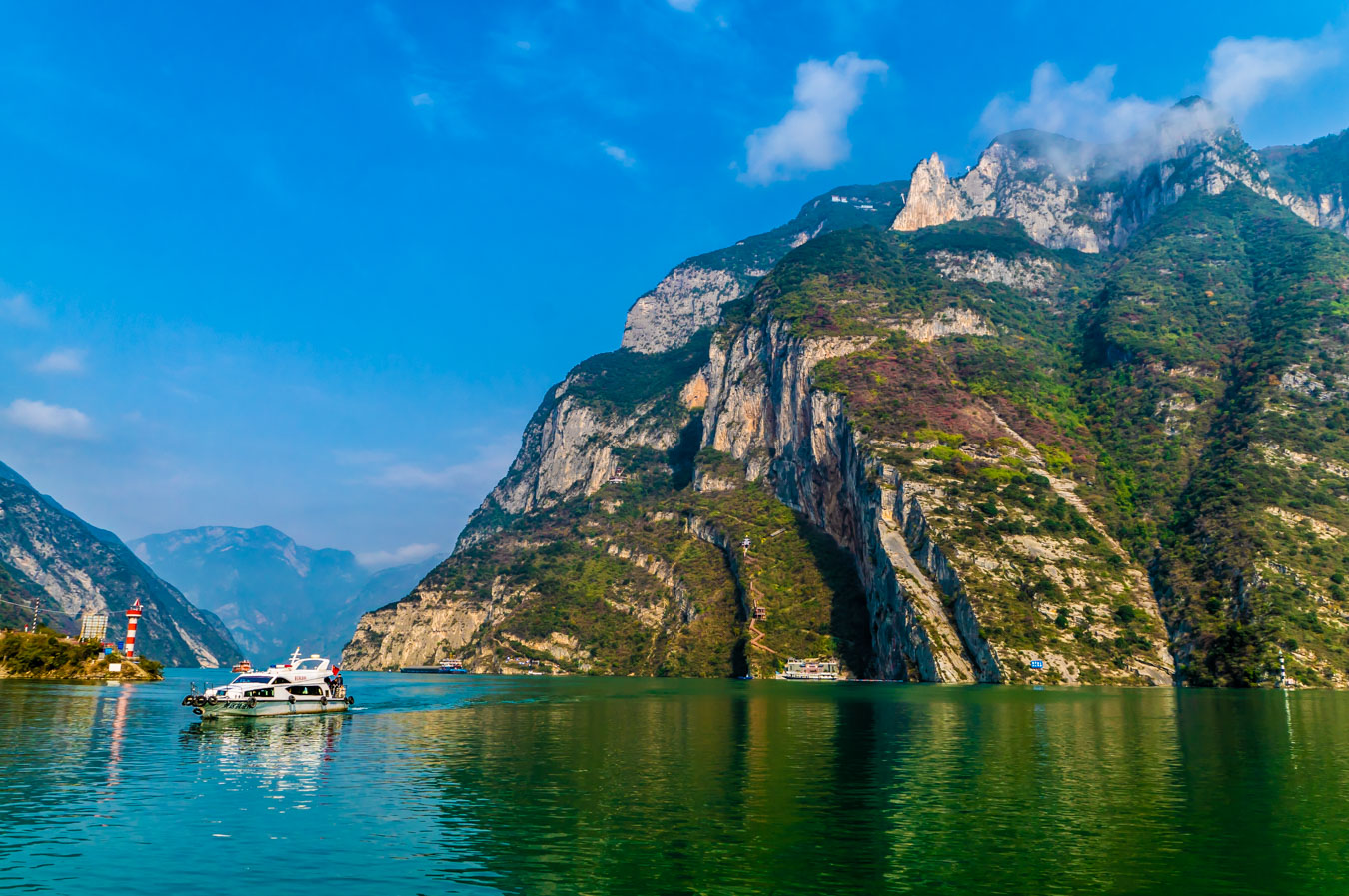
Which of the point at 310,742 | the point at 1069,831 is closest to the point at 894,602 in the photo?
the point at 310,742

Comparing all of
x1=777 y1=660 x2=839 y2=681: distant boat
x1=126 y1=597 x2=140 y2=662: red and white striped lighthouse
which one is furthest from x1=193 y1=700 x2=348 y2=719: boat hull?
x1=777 y1=660 x2=839 y2=681: distant boat

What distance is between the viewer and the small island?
14675cm

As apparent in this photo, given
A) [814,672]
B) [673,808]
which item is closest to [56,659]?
[814,672]

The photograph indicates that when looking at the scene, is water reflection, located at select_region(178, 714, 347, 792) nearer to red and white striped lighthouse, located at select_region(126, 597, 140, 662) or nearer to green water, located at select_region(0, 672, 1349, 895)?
green water, located at select_region(0, 672, 1349, 895)

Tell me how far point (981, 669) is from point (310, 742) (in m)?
141

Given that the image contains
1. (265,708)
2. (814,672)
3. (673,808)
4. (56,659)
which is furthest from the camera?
(814,672)

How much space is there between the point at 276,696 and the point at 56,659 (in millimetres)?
94346

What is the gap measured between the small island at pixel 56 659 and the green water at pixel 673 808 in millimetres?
89953

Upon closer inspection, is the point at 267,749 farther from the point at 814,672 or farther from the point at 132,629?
the point at 814,672

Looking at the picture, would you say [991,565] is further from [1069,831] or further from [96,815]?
[96,815]

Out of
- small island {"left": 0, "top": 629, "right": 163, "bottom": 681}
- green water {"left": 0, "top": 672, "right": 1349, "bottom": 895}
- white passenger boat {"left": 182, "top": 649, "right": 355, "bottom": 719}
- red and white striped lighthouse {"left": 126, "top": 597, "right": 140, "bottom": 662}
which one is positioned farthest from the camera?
red and white striped lighthouse {"left": 126, "top": 597, "right": 140, "bottom": 662}

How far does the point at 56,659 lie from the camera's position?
15012 centimetres

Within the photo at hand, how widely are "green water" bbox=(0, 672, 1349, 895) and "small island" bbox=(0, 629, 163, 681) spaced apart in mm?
89953

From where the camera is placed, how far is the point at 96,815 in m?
35.5
